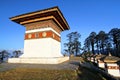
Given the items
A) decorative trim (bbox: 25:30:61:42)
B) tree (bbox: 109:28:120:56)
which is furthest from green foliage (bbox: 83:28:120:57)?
decorative trim (bbox: 25:30:61:42)

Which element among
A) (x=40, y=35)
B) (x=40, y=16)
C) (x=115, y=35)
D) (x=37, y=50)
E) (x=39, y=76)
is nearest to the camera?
(x=39, y=76)

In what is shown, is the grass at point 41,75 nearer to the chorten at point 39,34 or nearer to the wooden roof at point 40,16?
the chorten at point 39,34

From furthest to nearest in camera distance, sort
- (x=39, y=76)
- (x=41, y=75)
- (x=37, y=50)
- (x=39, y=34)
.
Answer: (x=39, y=34) → (x=37, y=50) → (x=41, y=75) → (x=39, y=76)

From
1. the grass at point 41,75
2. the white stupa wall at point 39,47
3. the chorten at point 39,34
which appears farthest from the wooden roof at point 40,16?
the grass at point 41,75

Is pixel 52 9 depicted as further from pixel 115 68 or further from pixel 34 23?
pixel 115 68

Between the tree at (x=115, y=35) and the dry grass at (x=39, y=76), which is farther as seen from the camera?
the tree at (x=115, y=35)

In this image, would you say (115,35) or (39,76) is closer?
(39,76)

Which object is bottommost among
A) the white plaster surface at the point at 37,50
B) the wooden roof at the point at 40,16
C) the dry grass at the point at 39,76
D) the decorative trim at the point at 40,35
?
the dry grass at the point at 39,76

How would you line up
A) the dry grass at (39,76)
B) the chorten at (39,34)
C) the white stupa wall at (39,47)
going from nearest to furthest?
the dry grass at (39,76), the chorten at (39,34), the white stupa wall at (39,47)

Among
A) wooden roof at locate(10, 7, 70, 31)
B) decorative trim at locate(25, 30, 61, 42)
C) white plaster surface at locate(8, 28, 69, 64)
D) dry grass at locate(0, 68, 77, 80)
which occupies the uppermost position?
wooden roof at locate(10, 7, 70, 31)

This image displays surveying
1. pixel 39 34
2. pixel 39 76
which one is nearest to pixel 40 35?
pixel 39 34

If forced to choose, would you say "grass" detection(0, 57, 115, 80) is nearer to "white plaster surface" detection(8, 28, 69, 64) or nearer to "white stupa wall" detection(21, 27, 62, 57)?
"white plaster surface" detection(8, 28, 69, 64)

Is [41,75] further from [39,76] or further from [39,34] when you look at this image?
[39,34]

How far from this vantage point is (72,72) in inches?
296
